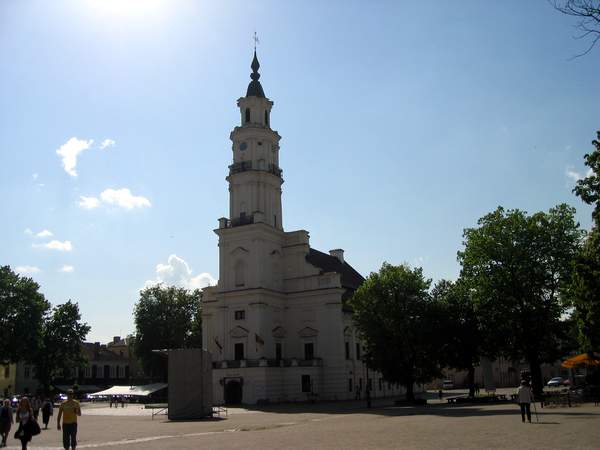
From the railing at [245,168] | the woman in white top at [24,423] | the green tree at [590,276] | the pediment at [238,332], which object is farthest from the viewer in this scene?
the railing at [245,168]

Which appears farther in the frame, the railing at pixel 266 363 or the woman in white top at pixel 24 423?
the railing at pixel 266 363

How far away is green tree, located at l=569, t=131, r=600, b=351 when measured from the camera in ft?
91.5

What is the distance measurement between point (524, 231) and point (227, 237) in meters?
30.2

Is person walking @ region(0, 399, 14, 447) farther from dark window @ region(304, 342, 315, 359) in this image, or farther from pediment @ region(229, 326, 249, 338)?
dark window @ region(304, 342, 315, 359)

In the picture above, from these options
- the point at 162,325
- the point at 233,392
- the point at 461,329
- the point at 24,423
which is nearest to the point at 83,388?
the point at 162,325

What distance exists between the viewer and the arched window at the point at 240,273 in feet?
199

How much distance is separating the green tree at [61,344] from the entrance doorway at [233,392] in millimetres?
33541

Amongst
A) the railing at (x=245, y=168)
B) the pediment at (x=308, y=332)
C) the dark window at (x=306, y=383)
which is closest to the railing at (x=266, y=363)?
the dark window at (x=306, y=383)

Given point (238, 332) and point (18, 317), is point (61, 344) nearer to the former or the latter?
point (18, 317)

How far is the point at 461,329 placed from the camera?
1822 inches

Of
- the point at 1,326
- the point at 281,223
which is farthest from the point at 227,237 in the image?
the point at 1,326

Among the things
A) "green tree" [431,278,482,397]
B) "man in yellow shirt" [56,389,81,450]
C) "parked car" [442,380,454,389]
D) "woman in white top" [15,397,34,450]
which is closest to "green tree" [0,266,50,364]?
"green tree" [431,278,482,397]

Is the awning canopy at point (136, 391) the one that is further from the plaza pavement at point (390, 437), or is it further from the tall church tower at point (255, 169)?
the plaza pavement at point (390, 437)

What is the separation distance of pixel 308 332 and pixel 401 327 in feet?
63.8
